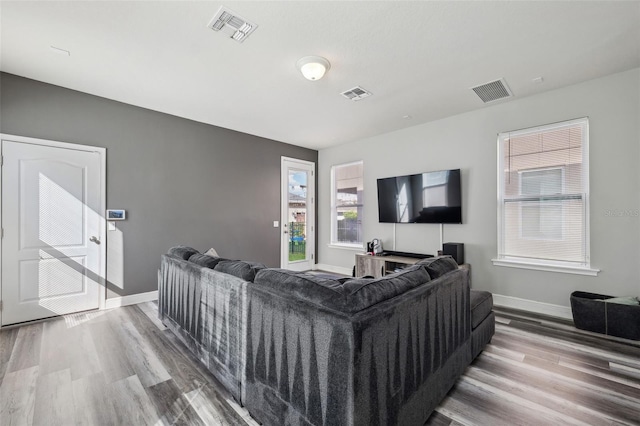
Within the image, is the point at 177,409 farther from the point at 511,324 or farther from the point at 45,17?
the point at 511,324

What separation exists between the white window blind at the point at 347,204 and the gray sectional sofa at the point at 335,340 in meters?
3.55

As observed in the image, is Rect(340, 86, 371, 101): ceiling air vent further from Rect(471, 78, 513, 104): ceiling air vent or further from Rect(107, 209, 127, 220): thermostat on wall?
Rect(107, 209, 127, 220): thermostat on wall

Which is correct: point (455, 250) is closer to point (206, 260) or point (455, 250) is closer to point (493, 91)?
point (493, 91)

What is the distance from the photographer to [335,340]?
4.02 feet

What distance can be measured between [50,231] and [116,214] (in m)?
0.67

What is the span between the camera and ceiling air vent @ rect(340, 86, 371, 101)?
133 inches

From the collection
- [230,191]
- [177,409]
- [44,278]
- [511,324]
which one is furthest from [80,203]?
[511,324]

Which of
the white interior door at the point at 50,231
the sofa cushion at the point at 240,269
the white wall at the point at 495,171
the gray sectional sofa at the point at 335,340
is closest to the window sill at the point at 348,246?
the white wall at the point at 495,171

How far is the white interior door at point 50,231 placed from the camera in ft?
10.1

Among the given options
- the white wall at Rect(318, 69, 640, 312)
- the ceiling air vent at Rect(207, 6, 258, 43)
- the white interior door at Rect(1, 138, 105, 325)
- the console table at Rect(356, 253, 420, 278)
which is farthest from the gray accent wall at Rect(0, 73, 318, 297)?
the ceiling air vent at Rect(207, 6, 258, 43)

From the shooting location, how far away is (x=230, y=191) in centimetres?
495

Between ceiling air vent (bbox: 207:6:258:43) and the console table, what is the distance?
11.8ft

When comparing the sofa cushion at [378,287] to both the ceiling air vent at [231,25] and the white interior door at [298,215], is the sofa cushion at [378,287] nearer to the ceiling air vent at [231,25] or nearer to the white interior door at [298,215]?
the ceiling air vent at [231,25]

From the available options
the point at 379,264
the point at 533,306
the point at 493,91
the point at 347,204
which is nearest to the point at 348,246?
the point at 347,204
